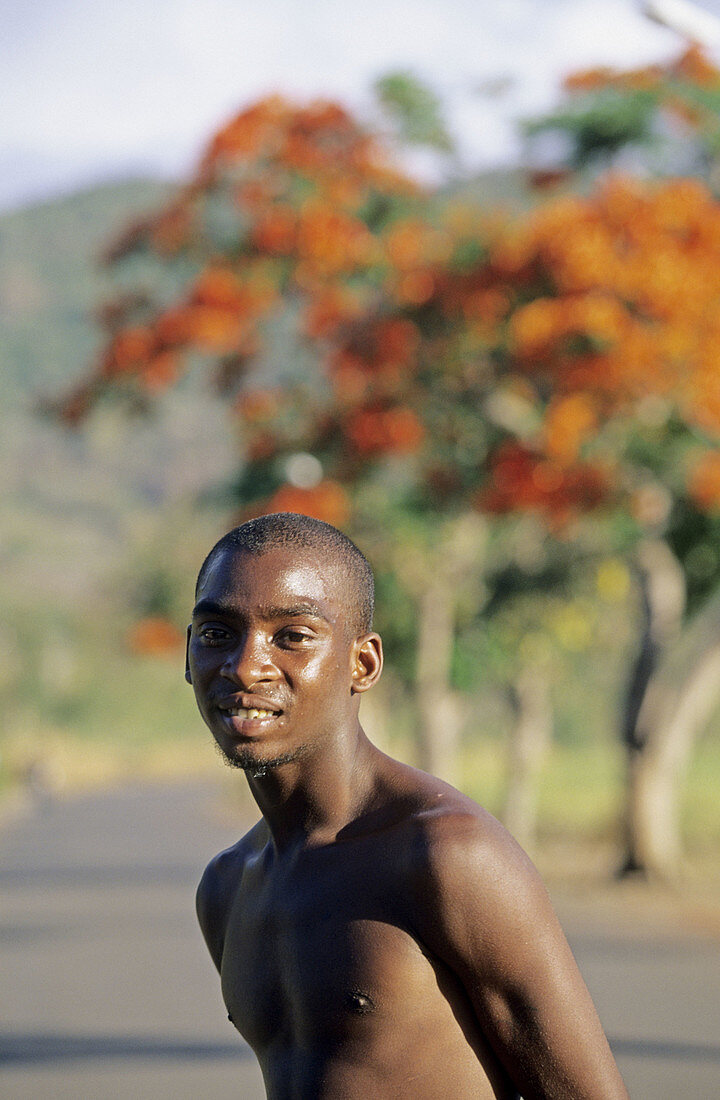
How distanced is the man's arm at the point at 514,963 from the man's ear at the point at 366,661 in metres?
0.27

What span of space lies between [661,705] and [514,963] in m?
14.5

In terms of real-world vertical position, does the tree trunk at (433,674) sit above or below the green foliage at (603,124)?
below

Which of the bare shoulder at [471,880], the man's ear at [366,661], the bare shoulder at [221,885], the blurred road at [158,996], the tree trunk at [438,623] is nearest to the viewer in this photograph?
the bare shoulder at [471,880]

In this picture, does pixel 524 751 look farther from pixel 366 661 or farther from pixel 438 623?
pixel 366 661

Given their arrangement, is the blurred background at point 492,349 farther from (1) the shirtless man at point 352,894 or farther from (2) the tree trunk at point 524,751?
(1) the shirtless man at point 352,894

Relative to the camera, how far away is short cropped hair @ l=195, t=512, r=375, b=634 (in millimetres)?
2189

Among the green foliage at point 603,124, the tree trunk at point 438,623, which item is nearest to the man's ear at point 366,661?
the green foliage at point 603,124

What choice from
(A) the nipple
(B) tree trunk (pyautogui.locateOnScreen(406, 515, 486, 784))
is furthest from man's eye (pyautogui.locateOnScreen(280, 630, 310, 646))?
(B) tree trunk (pyautogui.locateOnScreen(406, 515, 486, 784))

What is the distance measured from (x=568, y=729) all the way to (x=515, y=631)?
56543 millimetres

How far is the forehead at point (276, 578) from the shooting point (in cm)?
213

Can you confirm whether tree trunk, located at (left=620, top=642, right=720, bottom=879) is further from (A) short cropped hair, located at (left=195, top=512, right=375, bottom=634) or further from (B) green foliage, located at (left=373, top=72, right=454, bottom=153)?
(A) short cropped hair, located at (left=195, top=512, right=375, bottom=634)

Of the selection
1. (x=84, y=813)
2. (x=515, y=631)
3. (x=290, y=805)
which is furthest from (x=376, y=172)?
(x=84, y=813)

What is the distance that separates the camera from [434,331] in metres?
15.5

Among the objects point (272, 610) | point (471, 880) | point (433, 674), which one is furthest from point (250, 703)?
point (433, 674)
